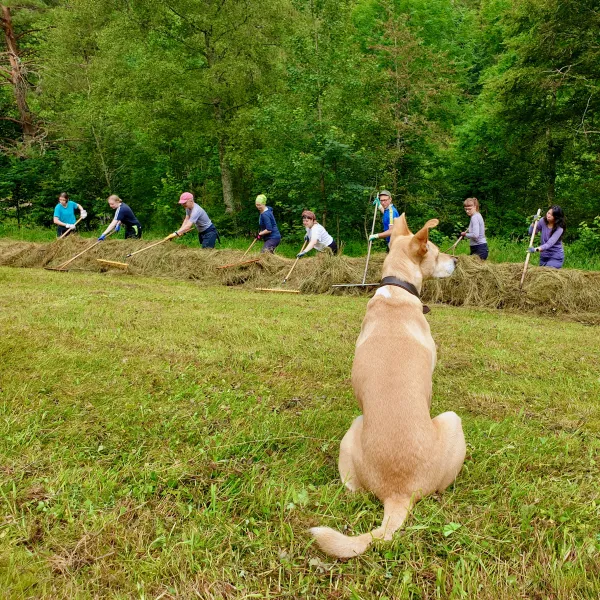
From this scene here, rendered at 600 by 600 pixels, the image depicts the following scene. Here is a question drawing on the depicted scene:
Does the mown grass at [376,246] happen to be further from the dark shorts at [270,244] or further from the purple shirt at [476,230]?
the dark shorts at [270,244]

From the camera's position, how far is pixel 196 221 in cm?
1133

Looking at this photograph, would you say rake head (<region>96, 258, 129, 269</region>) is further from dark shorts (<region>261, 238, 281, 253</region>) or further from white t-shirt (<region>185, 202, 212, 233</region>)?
dark shorts (<region>261, 238, 281, 253</region>)

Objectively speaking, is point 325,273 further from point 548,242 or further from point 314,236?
point 548,242

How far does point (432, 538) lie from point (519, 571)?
1.16ft

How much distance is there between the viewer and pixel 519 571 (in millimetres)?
1727

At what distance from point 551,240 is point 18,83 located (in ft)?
78.8

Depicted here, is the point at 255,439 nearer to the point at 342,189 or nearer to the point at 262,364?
the point at 262,364

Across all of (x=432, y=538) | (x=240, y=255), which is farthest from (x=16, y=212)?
(x=432, y=538)

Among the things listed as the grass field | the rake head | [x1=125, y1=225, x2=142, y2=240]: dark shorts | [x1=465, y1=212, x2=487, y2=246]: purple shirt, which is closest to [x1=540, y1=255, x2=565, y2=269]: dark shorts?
[x1=465, y1=212, x2=487, y2=246]: purple shirt

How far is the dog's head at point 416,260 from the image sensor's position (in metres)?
3.32

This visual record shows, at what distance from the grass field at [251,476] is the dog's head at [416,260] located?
1103 mm

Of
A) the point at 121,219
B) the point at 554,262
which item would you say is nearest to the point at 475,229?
the point at 554,262

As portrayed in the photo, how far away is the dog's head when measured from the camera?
332cm

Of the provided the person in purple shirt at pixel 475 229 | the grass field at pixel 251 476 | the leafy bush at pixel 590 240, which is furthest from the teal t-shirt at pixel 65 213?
the leafy bush at pixel 590 240
